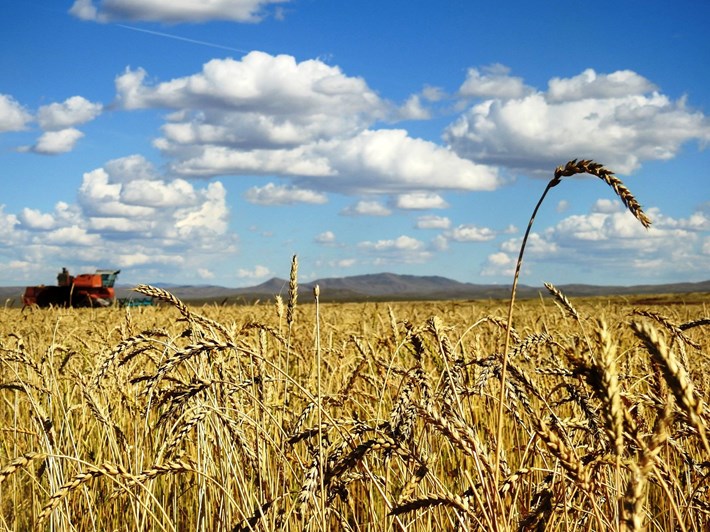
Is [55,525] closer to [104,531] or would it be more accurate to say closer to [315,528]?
[104,531]

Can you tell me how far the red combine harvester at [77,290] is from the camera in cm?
4197

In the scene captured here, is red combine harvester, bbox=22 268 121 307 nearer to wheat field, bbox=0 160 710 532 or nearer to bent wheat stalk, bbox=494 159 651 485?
wheat field, bbox=0 160 710 532

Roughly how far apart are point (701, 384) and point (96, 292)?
4274 centimetres

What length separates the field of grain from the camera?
5.80ft

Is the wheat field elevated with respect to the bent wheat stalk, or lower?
lower

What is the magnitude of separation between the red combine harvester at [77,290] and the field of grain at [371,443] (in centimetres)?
3779

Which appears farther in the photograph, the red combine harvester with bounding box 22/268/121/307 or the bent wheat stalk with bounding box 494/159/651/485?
the red combine harvester with bounding box 22/268/121/307

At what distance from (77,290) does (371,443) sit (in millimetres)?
43141

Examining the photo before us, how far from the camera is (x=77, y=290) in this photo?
4200cm

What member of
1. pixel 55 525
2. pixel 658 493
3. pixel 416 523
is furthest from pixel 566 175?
pixel 658 493

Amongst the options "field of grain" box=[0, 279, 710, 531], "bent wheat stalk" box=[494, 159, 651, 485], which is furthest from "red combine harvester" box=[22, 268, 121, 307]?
"bent wheat stalk" box=[494, 159, 651, 485]

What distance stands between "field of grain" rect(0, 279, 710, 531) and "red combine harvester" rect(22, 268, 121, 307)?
37787 mm

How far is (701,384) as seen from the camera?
16.3 feet

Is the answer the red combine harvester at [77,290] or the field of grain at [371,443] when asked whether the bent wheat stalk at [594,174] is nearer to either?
the field of grain at [371,443]
